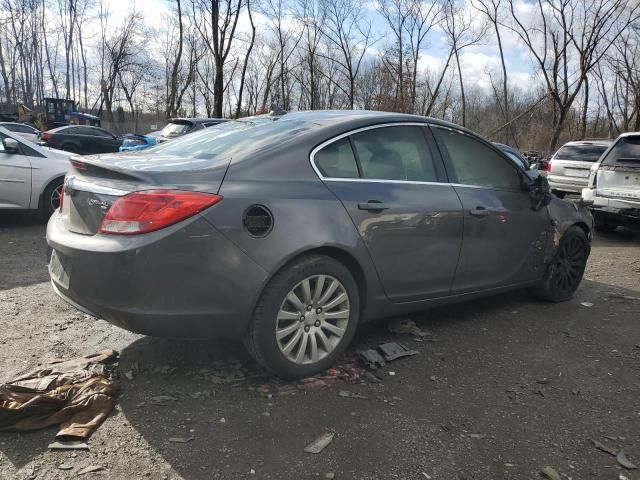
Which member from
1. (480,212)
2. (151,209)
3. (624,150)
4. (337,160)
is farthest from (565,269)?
(624,150)

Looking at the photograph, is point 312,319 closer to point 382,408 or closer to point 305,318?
point 305,318

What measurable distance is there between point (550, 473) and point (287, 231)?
5.66 ft

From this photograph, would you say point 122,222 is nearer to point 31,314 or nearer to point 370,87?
point 31,314

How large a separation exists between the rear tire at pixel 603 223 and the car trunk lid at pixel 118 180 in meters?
7.79

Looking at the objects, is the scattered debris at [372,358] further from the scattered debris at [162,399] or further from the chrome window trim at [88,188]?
the chrome window trim at [88,188]

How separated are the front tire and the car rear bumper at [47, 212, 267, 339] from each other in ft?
0.40

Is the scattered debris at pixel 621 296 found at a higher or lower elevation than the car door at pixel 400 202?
lower

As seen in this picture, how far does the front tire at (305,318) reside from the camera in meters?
2.94

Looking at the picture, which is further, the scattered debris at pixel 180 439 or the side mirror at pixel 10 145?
the side mirror at pixel 10 145

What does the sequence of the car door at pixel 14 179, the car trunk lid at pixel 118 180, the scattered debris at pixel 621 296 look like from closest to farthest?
→ 1. the car trunk lid at pixel 118 180
2. the scattered debris at pixel 621 296
3. the car door at pixel 14 179

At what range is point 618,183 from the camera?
8.33 metres

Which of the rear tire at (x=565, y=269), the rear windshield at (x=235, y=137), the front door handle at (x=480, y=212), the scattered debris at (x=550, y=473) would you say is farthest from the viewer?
the rear tire at (x=565, y=269)

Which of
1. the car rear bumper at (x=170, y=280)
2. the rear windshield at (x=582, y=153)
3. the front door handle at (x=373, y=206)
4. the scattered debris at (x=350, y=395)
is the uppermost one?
the rear windshield at (x=582, y=153)

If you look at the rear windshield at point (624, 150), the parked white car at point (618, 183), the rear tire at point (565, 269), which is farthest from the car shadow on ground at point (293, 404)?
the rear windshield at point (624, 150)
